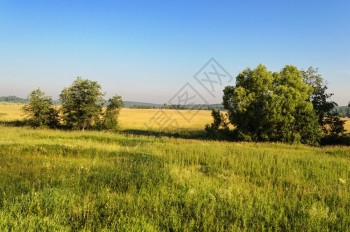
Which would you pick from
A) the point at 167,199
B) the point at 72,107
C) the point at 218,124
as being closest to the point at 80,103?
the point at 72,107

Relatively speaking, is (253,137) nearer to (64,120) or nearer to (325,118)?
(325,118)

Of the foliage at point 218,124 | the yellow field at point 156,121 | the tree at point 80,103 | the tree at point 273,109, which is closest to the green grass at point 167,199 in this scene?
the tree at point 273,109

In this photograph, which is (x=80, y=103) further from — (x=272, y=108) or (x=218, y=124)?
(x=272, y=108)

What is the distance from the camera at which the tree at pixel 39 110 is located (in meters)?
37.0

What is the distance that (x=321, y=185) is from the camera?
847 centimetres

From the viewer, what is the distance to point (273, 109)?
2825cm

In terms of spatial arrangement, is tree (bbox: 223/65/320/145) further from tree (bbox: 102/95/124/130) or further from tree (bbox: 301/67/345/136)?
tree (bbox: 102/95/124/130)

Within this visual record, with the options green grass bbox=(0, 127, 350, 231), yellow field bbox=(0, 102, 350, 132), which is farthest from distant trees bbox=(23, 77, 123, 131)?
green grass bbox=(0, 127, 350, 231)

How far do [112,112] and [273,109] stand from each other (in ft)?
77.5

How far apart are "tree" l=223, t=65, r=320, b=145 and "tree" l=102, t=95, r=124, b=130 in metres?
17.5

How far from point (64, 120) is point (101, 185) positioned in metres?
33.1

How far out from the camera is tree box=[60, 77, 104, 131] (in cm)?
3662

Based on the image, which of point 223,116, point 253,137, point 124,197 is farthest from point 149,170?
point 223,116

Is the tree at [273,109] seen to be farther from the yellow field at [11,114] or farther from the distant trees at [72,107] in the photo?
the yellow field at [11,114]
